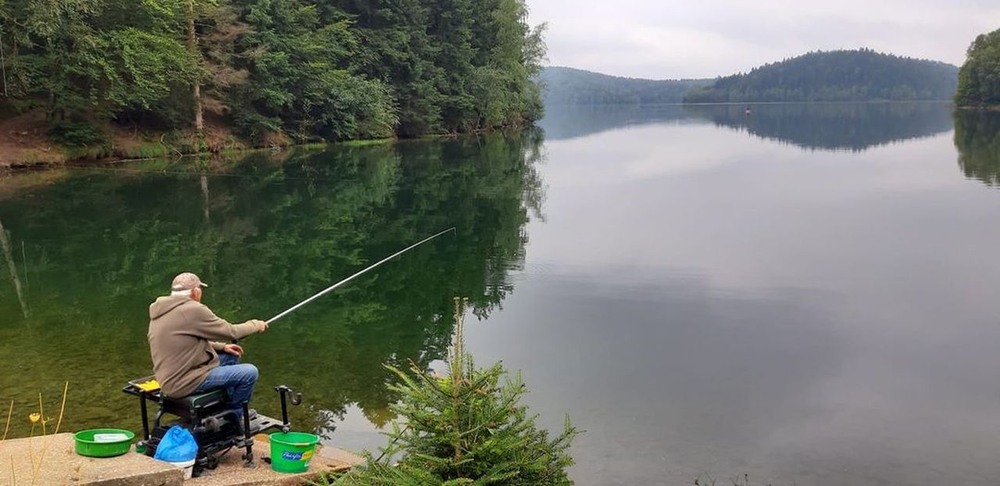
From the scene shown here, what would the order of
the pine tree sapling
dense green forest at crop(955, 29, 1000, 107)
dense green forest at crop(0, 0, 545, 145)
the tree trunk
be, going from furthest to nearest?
dense green forest at crop(955, 29, 1000, 107)
the tree trunk
dense green forest at crop(0, 0, 545, 145)
the pine tree sapling

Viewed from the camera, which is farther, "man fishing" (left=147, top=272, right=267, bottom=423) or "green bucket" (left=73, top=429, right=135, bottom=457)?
"man fishing" (left=147, top=272, right=267, bottom=423)

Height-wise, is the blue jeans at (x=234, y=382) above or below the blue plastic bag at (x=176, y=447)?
above

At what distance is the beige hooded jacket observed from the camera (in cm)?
511

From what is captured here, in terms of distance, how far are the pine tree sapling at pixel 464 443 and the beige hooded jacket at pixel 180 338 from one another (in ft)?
4.93

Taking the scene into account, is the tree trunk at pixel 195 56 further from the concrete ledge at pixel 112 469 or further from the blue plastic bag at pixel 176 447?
the blue plastic bag at pixel 176 447

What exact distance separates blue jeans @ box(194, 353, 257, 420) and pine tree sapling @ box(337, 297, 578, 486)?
1.44 meters

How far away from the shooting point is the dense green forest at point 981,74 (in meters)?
98.9

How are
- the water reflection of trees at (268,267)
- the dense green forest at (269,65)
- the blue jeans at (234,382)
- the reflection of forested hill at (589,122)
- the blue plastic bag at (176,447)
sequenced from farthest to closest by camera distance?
the reflection of forested hill at (589,122), the dense green forest at (269,65), the water reflection of trees at (268,267), the blue jeans at (234,382), the blue plastic bag at (176,447)

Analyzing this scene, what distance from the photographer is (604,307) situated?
1131cm

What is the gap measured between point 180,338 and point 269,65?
40.0 meters

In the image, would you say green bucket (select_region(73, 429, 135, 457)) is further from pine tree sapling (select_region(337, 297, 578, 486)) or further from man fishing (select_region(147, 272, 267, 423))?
pine tree sapling (select_region(337, 297, 578, 486))

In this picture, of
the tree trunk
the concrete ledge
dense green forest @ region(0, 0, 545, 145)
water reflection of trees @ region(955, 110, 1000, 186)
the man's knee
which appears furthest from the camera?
the tree trunk

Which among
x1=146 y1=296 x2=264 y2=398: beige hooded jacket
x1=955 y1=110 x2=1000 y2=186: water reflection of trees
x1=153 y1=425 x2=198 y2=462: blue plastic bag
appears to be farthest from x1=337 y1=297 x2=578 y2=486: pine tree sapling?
x1=955 y1=110 x2=1000 y2=186: water reflection of trees

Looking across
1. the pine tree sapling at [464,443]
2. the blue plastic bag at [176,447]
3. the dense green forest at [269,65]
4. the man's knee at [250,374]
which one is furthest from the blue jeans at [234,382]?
the dense green forest at [269,65]
